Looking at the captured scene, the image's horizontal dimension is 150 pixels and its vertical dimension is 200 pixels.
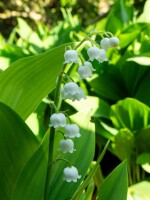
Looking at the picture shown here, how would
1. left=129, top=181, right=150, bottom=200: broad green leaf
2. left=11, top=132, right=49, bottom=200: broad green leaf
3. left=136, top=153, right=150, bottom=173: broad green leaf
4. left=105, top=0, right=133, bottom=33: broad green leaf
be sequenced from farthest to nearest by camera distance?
left=105, top=0, right=133, bottom=33: broad green leaf
left=136, top=153, right=150, bottom=173: broad green leaf
left=129, top=181, right=150, bottom=200: broad green leaf
left=11, top=132, right=49, bottom=200: broad green leaf

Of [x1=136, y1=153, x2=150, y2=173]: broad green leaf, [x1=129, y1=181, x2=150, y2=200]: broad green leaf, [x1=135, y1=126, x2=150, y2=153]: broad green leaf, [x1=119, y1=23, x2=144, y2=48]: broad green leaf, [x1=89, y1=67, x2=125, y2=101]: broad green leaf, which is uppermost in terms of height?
[x1=119, y1=23, x2=144, y2=48]: broad green leaf

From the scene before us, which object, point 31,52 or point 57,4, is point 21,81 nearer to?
point 31,52

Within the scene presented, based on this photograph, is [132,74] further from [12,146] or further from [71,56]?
[71,56]

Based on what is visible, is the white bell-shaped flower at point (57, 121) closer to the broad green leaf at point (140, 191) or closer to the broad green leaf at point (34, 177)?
the broad green leaf at point (34, 177)

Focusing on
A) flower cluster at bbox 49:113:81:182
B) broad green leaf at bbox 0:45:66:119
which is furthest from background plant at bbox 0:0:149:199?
flower cluster at bbox 49:113:81:182

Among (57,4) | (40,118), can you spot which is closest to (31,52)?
(40,118)

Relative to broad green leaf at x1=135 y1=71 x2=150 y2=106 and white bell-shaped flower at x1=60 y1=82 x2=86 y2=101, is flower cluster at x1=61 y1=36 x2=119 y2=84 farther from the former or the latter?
broad green leaf at x1=135 y1=71 x2=150 y2=106

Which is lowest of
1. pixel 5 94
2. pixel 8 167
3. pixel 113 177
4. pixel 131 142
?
pixel 131 142
